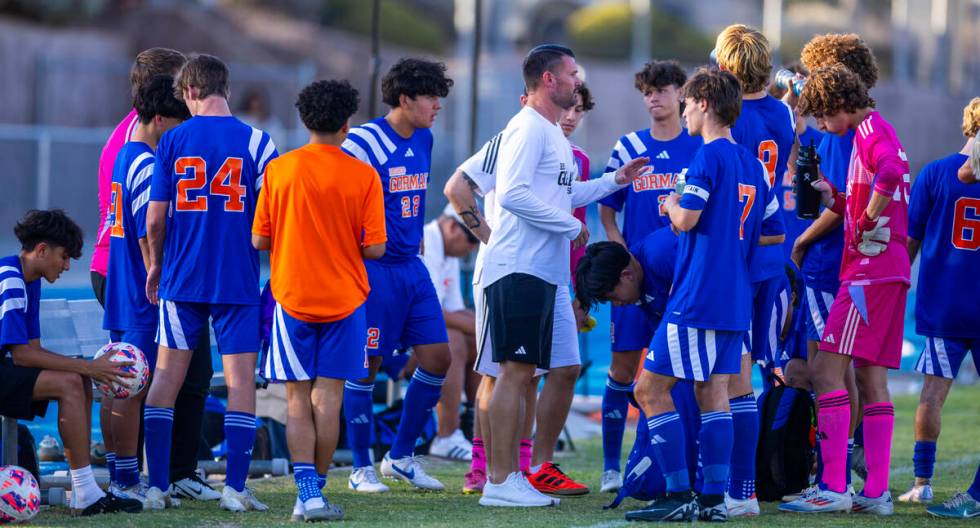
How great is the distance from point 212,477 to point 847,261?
4197mm

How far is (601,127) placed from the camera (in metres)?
26.3

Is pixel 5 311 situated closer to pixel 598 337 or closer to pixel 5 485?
pixel 5 485

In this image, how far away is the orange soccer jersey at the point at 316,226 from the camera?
6.17 meters

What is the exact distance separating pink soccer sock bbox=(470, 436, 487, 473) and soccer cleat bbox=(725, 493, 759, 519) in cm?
147

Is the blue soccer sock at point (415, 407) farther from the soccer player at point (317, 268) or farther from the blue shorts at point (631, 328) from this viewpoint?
the soccer player at point (317, 268)

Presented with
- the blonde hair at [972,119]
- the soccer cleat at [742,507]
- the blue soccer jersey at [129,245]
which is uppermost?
the blonde hair at [972,119]

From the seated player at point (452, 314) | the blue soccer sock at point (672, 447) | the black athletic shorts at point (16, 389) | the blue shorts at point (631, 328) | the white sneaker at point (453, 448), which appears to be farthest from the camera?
the seated player at point (452, 314)

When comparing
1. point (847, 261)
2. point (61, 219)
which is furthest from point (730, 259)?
point (61, 219)

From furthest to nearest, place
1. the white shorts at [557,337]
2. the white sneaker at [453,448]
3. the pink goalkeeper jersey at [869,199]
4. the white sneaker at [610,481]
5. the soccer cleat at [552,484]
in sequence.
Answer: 1. the white sneaker at [453,448]
2. the white sneaker at [610,481]
3. the soccer cleat at [552,484]
4. the white shorts at [557,337]
5. the pink goalkeeper jersey at [869,199]

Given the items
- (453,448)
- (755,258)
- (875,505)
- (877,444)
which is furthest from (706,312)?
(453,448)

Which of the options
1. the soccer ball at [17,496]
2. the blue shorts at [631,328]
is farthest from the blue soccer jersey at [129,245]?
the blue shorts at [631,328]

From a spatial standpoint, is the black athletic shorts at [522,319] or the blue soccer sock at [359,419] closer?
the black athletic shorts at [522,319]

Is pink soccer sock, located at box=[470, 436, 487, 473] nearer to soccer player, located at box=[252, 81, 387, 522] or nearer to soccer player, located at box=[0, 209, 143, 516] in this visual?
soccer player, located at box=[252, 81, 387, 522]

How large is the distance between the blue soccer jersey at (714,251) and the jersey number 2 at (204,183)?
2.15 m
